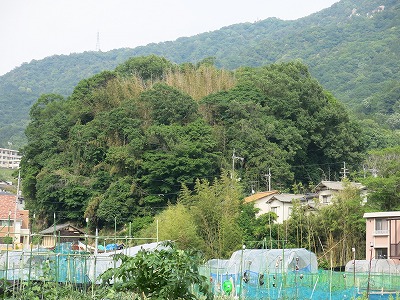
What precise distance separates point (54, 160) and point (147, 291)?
3265 centimetres

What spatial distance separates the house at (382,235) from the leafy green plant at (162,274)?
19295mm

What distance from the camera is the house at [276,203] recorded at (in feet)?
108

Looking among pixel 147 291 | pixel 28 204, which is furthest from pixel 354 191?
pixel 147 291

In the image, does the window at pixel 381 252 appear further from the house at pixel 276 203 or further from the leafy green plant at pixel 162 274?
the leafy green plant at pixel 162 274

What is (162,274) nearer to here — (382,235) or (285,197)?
(382,235)

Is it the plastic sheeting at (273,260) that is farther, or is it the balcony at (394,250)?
the balcony at (394,250)

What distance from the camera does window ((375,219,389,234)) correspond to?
26.5 m

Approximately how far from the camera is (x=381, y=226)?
26688mm

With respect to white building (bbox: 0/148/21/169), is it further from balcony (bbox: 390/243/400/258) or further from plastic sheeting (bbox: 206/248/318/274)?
plastic sheeting (bbox: 206/248/318/274)

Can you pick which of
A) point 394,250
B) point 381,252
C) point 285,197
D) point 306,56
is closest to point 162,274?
point 394,250

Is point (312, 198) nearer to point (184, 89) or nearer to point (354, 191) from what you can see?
point (354, 191)

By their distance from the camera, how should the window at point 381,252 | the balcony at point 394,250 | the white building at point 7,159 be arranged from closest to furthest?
1. the balcony at point 394,250
2. the window at point 381,252
3. the white building at point 7,159

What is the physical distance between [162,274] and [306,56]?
3618 inches

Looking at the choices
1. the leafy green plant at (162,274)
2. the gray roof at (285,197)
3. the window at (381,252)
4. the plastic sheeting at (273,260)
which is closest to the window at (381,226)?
the window at (381,252)
